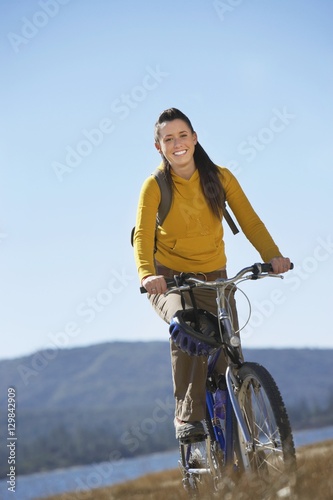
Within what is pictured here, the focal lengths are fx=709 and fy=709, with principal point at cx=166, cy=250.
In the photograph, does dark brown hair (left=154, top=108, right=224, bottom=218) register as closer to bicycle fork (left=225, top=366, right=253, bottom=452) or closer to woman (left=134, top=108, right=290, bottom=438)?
woman (left=134, top=108, right=290, bottom=438)

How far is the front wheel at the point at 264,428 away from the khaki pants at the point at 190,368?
0.63 meters

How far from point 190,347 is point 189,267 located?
76 centimetres

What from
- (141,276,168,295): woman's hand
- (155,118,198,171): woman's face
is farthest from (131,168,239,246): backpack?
(141,276,168,295): woman's hand

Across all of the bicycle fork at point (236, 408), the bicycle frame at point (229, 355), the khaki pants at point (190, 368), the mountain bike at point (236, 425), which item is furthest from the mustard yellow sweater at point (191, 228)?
the bicycle fork at point (236, 408)

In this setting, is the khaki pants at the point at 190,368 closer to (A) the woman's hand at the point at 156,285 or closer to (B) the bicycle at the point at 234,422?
(B) the bicycle at the point at 234,422

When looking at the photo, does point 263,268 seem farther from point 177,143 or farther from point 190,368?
point 177,143

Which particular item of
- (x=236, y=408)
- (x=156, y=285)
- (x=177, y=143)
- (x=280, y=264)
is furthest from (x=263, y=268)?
(x=177, y=143)

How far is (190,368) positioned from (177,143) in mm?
1682

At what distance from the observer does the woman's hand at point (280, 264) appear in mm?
4750

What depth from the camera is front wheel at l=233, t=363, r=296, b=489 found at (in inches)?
154

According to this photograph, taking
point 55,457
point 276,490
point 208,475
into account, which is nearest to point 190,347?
point 208,475

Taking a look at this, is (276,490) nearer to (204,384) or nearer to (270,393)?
(270,393)

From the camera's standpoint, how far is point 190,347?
4.77 m

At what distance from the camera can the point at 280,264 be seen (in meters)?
4.77
